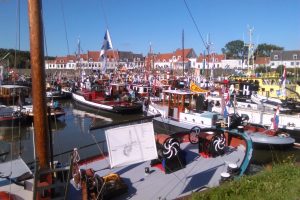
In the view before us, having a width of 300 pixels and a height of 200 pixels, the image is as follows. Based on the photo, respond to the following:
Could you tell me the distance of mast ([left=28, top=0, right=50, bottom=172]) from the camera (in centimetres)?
577

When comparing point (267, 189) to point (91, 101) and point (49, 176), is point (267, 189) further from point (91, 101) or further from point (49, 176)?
point (91, 101)

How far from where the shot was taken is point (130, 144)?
7.26 m

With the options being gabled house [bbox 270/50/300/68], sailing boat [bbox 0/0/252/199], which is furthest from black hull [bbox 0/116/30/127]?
gabled house [bbox 270/50/300/68]

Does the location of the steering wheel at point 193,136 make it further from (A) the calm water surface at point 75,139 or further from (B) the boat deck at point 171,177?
(A) the calm water surface at point 75,139

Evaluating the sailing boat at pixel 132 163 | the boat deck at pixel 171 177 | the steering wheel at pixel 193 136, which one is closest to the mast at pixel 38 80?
the sailing boat at pixel 132 163

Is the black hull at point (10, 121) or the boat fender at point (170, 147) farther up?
the boat fender at point (170, 147)

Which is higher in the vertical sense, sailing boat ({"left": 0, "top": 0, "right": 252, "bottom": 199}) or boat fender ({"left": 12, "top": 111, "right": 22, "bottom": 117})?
sailing boat ({"left": 0, "top": 0, "right": 252, "bottom": 199})

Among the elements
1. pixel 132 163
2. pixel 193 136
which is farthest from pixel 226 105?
pixel 132 163

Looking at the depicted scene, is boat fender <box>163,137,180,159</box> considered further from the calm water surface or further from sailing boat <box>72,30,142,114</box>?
sailing boat <box>72,30,142,114</box>

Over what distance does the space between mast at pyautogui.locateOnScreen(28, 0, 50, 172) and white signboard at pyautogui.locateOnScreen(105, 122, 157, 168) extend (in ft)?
4.87

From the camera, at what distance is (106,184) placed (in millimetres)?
7555

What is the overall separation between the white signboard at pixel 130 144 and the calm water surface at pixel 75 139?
2306 mm

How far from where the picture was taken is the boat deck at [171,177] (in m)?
8.12

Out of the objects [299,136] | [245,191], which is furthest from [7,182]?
[299,136]
